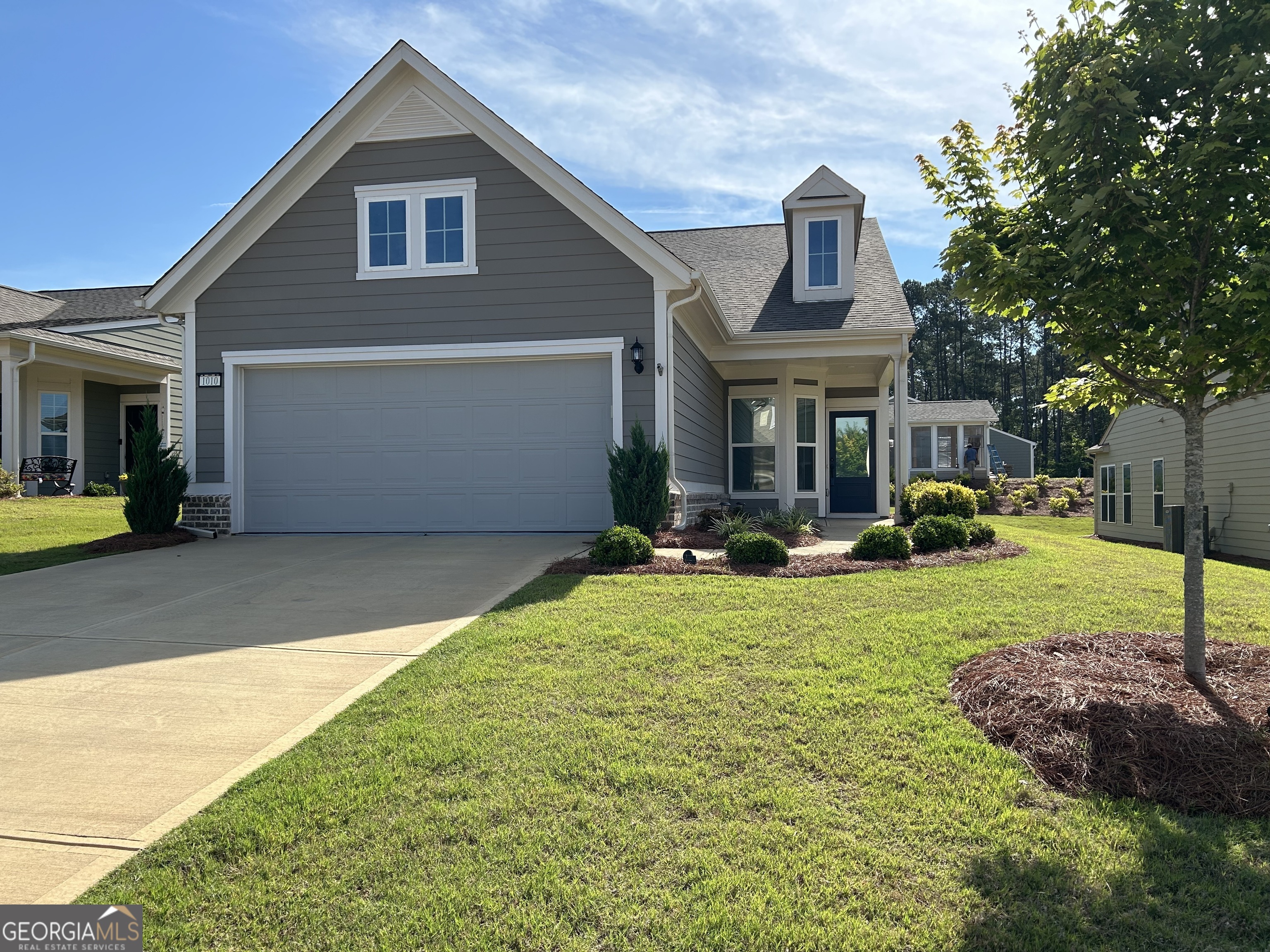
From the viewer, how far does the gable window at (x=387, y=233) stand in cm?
1145

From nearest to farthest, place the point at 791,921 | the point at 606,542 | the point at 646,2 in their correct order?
1. the point at 791,921
2. the point at 606,542
3. the point at 646,2

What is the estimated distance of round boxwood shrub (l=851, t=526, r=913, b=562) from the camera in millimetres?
8672

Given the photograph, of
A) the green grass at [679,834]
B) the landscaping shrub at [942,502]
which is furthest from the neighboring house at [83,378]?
the green grass at [679,834]

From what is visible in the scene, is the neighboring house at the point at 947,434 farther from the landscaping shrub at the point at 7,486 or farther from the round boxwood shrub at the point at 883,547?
the landscaping shrub at the point at 7,486

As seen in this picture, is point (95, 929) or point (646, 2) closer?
point (95, 929)

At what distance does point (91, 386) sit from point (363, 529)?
12568 mm

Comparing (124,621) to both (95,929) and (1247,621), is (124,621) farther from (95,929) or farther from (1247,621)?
(1247,621)

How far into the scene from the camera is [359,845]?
9.86 feet

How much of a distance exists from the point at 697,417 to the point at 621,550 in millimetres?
5164

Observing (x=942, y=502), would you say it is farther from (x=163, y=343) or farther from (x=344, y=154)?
(x=163, y=343)

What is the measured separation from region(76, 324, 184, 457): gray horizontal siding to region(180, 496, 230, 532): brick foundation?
28.8ft

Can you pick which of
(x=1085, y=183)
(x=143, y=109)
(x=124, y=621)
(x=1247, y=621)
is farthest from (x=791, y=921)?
(x=143, y=109)

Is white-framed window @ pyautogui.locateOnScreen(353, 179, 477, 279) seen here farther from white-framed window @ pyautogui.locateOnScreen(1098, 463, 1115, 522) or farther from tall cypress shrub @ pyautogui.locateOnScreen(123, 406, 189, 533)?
white-framed window @ pyautogui.locateOnScreen(1098, 463, 1115, 522)

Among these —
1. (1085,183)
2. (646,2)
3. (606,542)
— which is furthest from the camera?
(646,2)
